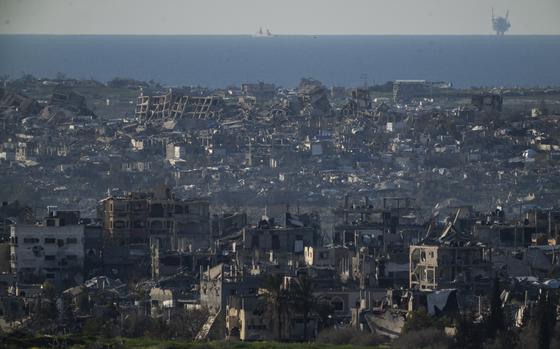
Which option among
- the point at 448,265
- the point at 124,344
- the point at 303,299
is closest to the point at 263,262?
the point at 448,265

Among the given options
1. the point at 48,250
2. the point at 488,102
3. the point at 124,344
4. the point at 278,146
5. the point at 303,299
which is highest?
the point at 303,299

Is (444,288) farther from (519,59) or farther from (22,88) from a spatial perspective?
(519,59)

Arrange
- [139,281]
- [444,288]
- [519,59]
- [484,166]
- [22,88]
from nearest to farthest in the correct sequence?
[444,288]
[139,281]
[484,166]
[22,88]
[519,59]

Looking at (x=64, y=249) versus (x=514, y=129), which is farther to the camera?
(x=514, y=129)

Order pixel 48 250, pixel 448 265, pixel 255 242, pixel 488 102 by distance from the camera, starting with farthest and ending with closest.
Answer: pixel 488 102 < pixel 255 242 < pixel 48 250 < pixel 448 265

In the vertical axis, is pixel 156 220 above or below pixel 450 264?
below

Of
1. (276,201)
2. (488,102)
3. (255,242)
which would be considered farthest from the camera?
(488,102)

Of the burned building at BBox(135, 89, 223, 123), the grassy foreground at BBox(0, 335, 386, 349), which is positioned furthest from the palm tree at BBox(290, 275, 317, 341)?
the burned building at BBox(135, 89, 223, 123)

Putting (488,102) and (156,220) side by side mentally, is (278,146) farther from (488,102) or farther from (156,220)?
(156,220)

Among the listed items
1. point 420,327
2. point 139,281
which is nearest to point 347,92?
point 139,281
